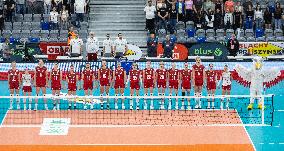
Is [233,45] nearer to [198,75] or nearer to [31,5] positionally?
[198,75]

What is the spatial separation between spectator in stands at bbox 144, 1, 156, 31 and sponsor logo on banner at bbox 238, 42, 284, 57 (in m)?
5.02

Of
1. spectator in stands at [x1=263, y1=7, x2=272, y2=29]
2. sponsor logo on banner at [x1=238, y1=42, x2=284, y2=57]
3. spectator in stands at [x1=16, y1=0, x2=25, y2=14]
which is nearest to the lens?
sponsor logo on banner at [x1=238, y1=42, x2=284, y2=57]

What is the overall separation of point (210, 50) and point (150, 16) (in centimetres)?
409

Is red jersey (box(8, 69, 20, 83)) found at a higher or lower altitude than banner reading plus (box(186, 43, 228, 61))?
lower

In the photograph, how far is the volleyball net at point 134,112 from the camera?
2750cm

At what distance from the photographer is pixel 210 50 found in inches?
1437

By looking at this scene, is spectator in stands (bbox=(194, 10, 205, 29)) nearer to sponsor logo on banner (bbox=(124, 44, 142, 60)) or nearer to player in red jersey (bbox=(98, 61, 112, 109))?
sponsor logo on banner (bbox=(124, 44, 142, 60))

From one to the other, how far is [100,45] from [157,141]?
44.3ft

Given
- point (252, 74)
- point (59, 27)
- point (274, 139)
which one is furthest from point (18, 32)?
point (274, 139)

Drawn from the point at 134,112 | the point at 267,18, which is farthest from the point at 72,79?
the point at 267,18

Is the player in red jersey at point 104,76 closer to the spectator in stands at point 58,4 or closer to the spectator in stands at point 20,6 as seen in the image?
the spectator in stands at point 58,4

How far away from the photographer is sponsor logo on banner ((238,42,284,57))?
122 ft

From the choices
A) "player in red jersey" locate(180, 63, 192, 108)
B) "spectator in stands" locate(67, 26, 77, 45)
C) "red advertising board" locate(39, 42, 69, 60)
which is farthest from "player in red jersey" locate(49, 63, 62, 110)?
"red advertising board" locate(39, 42, 69, 60)

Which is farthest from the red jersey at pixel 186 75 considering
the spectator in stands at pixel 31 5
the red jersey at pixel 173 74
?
the spectator in stands at pixel 31 5
